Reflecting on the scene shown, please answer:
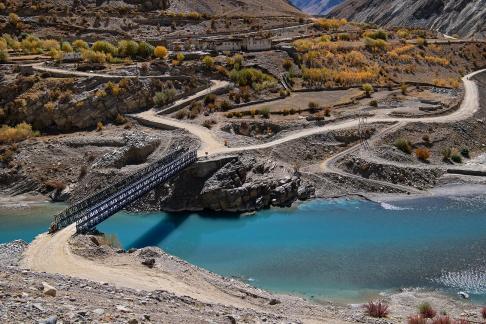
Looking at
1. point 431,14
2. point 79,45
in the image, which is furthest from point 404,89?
point 431,14

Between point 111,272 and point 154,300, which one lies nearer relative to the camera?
point 154,300

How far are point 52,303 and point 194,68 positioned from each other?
45355mm

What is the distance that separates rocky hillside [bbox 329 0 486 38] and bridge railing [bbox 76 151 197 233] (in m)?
80.1

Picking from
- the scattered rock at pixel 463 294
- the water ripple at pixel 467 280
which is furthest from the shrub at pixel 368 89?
the scattered rock at pixel 463 294

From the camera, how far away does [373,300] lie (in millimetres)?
23781

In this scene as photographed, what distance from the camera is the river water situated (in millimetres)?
25781

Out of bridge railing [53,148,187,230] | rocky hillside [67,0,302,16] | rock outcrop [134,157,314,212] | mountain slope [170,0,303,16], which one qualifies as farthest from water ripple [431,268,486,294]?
mountain slope [170,0,303,16]

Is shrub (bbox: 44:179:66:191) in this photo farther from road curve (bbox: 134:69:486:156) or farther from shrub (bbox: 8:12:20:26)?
shrub (bbox: 8:12:20:26)

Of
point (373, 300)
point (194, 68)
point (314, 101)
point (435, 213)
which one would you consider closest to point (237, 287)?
point (373, 300)

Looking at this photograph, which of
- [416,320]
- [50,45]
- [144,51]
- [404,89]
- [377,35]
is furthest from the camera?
[377,35]

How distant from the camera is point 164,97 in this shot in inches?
1983

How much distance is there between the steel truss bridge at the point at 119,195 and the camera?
2719cm

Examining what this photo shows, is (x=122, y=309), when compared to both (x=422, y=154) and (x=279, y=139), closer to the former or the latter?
(x=279, y=139)

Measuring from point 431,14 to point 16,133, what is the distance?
4090 inches
